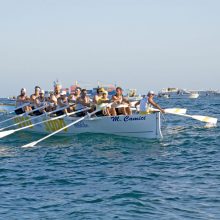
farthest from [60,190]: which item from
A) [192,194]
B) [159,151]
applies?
[159,151]

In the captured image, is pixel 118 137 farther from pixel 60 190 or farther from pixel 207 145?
pixel 60 190

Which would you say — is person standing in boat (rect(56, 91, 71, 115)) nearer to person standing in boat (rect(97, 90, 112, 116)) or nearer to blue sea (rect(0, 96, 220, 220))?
person standing in boat (rect(97, 90, 112, 116))

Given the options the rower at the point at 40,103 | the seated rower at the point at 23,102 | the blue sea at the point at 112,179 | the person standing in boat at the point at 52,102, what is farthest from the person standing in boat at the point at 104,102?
the seated rower at the point at 23,102

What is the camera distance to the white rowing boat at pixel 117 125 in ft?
57.3

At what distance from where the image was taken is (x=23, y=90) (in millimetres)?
23609

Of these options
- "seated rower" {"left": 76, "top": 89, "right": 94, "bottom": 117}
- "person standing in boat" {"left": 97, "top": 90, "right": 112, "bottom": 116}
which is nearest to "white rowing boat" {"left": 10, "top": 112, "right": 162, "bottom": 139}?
"person standing in boat" {"left": 97, "top": 90, "right": 112, "bottom": 116}

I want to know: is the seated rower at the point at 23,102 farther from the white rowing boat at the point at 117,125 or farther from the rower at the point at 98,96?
the rower at the point at 98,96

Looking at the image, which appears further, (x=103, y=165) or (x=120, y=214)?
(x=103, y=165)

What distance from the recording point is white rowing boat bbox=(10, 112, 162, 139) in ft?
57.3

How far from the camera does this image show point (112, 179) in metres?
11.5

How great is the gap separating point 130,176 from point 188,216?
3.21 m

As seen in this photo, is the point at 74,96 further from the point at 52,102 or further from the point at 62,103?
the point at 52,102

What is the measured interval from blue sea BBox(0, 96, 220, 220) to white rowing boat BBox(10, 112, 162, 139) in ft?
1.43

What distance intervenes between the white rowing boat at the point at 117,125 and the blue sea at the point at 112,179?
17.2 inches
